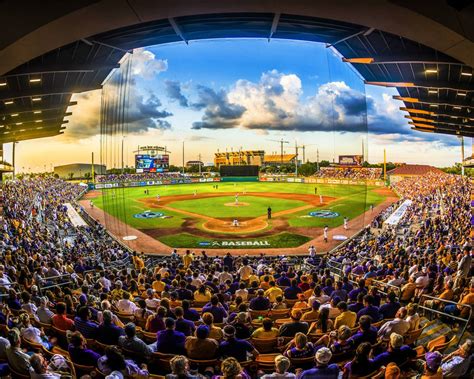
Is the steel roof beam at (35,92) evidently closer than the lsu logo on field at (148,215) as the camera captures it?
Yes

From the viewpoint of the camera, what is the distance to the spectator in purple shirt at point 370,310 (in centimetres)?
746

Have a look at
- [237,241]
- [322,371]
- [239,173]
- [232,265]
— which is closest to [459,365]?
[322,371]

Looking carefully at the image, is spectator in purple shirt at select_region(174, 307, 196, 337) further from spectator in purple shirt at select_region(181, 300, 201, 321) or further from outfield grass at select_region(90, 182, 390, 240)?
outfield grass at select_region(90, 182, 390, 240)

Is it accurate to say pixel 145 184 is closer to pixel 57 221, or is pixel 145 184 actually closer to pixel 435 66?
pixel 57 221

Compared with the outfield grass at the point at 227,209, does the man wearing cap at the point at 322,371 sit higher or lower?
higher

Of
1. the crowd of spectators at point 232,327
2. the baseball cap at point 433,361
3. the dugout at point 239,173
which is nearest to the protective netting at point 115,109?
the crowd of spectators at point 232,327

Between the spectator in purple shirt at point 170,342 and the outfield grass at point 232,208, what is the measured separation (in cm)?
3311

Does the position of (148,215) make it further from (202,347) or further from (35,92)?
(202,347)

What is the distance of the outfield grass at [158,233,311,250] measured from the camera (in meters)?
26.8

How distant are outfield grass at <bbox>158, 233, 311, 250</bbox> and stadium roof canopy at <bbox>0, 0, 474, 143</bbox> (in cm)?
1289

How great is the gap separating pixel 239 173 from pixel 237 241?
219ft

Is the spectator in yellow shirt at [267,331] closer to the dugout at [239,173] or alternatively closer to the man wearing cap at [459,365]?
the man wearing cap at [459,365]

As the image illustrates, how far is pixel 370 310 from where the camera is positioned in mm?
7461

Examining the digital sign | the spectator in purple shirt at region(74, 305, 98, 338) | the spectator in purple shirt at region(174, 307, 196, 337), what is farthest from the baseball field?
the digital sign
